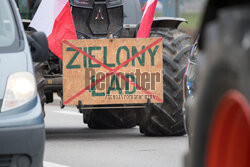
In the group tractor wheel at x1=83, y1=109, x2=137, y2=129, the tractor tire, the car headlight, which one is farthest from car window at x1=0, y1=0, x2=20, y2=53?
tractor wheel at x1=83, y1=109, x2=137, y2=129

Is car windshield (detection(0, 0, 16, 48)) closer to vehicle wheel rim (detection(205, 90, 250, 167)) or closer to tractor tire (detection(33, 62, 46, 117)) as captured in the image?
tractor tire (detection(33, 62, 46, 117))

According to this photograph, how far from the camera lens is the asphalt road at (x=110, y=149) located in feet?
28.5

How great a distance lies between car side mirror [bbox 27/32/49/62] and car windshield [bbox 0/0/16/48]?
165 mm

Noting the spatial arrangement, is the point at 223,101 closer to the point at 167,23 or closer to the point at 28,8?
the point at 167,23

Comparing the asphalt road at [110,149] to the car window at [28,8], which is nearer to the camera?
the asphalt road at [110,149]

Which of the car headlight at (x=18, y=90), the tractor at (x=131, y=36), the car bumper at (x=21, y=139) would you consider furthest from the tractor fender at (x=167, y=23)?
the car bumper at (x=21, y=139)

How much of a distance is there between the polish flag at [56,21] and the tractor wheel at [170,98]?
1379mm

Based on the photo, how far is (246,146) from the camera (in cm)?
248

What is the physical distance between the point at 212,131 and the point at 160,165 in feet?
19.4

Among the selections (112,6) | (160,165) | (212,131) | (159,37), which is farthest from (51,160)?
(212,131)

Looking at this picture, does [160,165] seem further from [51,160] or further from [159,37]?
[159,37]

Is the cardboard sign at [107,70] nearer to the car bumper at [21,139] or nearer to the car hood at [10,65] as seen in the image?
the car hood at [10,65]

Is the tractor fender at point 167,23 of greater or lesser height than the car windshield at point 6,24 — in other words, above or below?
below

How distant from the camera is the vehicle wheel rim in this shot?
248 cm
